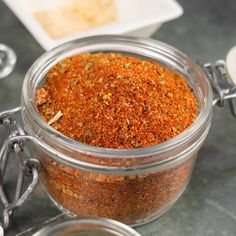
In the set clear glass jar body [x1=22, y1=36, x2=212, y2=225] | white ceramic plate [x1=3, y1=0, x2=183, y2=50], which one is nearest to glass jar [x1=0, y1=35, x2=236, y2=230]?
clear glass jar body [x1=22, y1=36, x2=212, y2=225]

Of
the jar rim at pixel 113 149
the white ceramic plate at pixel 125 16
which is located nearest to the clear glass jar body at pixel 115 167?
the jar rim at pixel 113 149

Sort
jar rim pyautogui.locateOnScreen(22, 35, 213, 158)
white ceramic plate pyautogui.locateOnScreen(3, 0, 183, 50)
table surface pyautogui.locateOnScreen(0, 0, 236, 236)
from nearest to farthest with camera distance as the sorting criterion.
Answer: jar rim pyautogui.locateOnScreen(22, 35, 213, 158) → table surface pyautogui.locateOnScreen(0, 0, 236, 236) → white ceramic plate pyautogui.locateOnScreen(3, 0, 183, 50)

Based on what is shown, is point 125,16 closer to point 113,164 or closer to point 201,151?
point 201,151

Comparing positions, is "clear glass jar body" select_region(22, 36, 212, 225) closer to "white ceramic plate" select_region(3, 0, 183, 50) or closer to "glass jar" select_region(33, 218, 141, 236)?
"glass jar" select_region(33, 218, 141, 236)

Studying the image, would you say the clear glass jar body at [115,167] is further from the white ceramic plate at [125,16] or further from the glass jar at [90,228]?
the white ceramic plate at [125,16]

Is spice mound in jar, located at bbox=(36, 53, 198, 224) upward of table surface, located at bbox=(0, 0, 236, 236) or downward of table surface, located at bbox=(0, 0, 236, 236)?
upward

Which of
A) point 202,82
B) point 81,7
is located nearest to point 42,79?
point 202,82

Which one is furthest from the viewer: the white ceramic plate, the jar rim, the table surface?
the white ceramic plate
